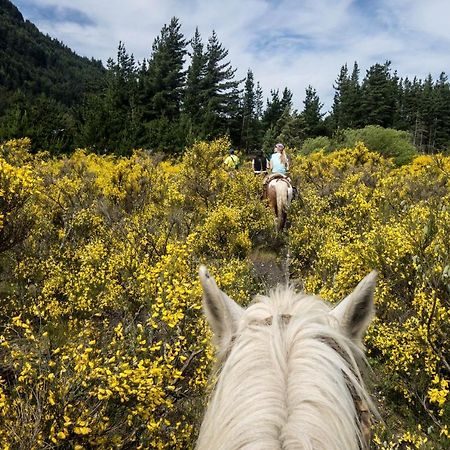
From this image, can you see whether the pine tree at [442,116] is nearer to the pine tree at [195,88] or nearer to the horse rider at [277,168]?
the pine tree at [195,88]

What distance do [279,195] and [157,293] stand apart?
6770mm

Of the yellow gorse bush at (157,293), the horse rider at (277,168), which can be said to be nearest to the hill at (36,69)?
the horse rider at (277,168)

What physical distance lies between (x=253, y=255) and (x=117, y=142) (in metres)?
18.3

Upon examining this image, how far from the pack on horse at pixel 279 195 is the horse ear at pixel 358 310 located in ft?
29.7

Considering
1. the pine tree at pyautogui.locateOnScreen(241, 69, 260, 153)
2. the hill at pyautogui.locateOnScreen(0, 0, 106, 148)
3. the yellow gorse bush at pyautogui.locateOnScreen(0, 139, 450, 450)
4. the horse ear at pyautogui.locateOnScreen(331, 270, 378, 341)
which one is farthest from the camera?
the pine tree at pyautogui.locateOnScreen(241, 69, 260, 153)

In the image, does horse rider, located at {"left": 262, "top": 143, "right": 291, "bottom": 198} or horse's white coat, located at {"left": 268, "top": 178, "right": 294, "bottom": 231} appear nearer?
horse's white coat, located at {"left": 268, "top": 178, "right": 294, "bottom": 231}

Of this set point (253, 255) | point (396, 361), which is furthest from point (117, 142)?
point (396, 361)

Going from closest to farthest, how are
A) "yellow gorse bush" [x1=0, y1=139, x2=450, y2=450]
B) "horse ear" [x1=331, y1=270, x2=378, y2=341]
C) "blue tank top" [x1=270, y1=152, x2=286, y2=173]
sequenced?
"horse ear" [x1=331, y1=270, x2=378, y2=341] < "yellow gorse bush" [x1=0, y1=139, x2=450, y2=450] < "blue tank top" [x1=270, y1=152, x2=286, y2=173]

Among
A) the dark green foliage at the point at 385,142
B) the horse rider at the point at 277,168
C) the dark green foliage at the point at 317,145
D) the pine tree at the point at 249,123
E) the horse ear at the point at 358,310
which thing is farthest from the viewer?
the pine tree at the point at 249,123

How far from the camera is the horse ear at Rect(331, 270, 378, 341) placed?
4.92 feet

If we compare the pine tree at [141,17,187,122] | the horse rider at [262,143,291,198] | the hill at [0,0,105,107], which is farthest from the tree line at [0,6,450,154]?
the hill at [0,0,105,107]

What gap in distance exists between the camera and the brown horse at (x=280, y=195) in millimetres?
10539

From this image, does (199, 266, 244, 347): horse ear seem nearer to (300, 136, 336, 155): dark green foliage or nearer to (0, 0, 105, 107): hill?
(300, 136, 336, 155): dark green foliage

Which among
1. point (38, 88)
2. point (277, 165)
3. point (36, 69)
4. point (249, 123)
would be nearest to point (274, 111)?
point (249, 123)
